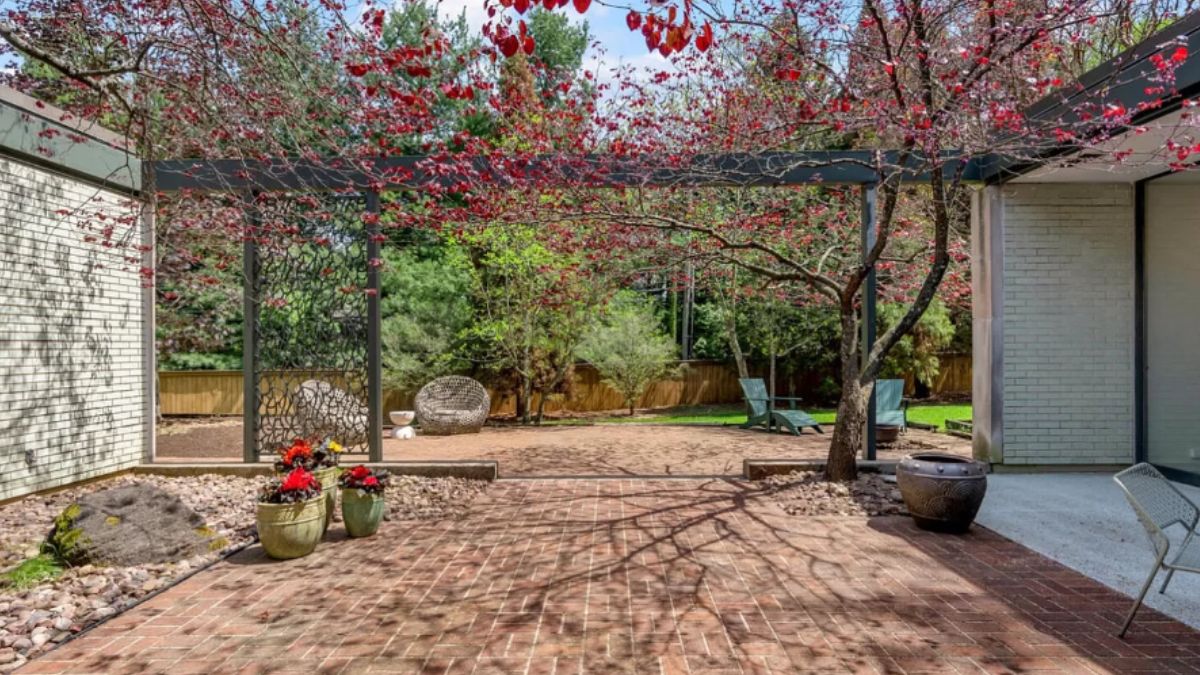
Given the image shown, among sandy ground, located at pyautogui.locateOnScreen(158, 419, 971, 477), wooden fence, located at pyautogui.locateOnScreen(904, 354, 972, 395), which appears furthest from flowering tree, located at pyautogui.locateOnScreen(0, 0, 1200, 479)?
wooden fence, located at pyautogui.locateOnScreen(904, 354, 972, 395)

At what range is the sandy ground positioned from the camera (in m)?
7.16

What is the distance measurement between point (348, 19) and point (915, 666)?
476 cm

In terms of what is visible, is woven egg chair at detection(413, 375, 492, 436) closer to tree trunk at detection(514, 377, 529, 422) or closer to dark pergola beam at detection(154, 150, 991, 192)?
tree trunk at detection(514, 377, 529, 422)

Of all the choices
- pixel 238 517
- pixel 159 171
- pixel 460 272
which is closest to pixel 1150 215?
pixel 238 517

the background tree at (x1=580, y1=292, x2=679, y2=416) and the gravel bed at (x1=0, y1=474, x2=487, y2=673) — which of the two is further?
the background tree at (x1=580, y1=292, x2=679, y2=416)

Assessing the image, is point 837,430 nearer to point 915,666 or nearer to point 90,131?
point 915,666

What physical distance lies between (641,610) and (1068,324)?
5585mm

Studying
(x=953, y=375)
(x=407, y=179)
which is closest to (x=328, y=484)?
(x=407, y=179)

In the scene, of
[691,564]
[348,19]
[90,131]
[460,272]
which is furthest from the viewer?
→ [460,272]

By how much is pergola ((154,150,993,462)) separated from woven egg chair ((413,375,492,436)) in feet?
14.2

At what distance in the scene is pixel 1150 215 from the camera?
6117 millimetres

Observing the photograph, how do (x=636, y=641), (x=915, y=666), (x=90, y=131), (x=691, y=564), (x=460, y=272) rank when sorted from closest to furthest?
(x=915, y=666) < (x=636, y=641) < (x=691, y=564) < (x=90, y=131) < (x=460, y=272)

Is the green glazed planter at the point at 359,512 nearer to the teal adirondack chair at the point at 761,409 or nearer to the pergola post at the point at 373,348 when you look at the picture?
the pergola post at the point at 373,348

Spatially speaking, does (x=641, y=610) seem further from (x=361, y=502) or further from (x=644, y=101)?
(x=644, y=101)
